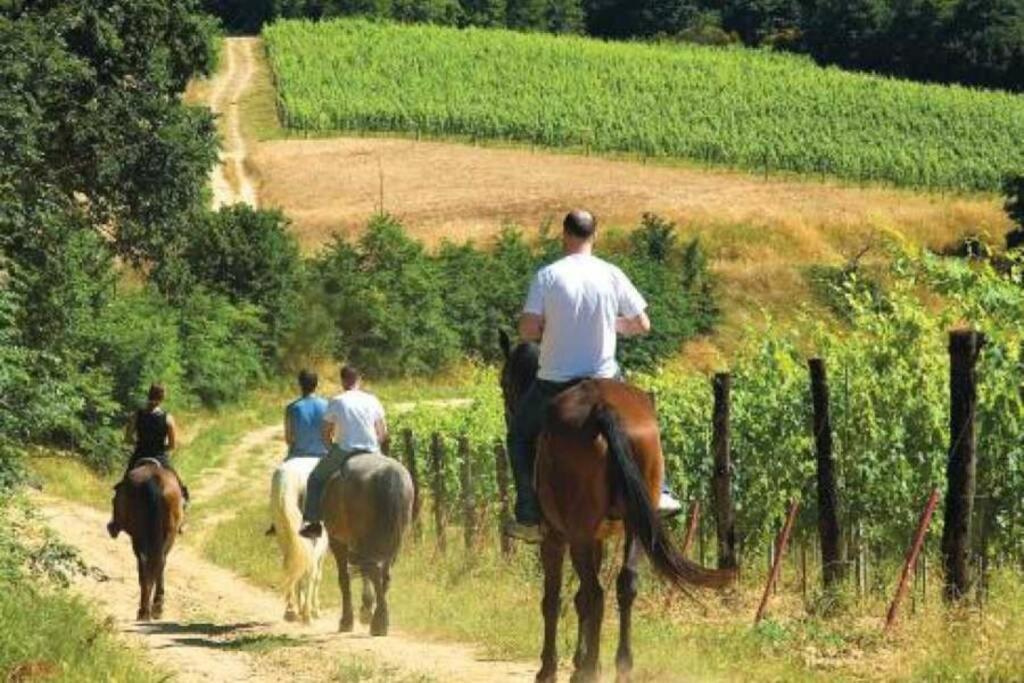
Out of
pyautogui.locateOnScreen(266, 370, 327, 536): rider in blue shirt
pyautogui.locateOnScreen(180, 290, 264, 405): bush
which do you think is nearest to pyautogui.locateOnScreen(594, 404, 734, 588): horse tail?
pyautogui.locateOnScreen(266, 370, 327, 536): rider in blue shirt

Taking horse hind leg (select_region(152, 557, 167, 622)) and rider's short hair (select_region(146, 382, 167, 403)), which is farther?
horse hind leg (select_region(152, 557, 167, 622))

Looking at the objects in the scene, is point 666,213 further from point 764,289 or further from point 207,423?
point 207,423

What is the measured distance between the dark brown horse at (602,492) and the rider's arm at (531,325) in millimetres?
461

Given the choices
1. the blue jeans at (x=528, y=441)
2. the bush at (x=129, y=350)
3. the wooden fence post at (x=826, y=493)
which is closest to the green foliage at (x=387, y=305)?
the bush at (x=129, y=350)

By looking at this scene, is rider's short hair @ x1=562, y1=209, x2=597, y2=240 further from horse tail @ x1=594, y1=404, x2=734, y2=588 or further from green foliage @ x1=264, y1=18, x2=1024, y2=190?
green foliage @ x1=264, y1=18, x2=1024, y2=190

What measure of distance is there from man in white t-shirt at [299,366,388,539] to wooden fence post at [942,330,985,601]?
5454mm

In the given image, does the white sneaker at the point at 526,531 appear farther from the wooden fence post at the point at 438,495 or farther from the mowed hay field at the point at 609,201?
the mowed hay field at the point at 609,201

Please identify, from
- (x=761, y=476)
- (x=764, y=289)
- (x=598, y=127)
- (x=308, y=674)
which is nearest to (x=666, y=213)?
(x=764, y=289)

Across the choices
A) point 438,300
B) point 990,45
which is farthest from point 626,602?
point 990,45

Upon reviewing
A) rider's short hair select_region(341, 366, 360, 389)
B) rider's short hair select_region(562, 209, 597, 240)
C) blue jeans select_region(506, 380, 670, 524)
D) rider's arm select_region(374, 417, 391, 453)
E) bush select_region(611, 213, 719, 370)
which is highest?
rider's short hair select_region(562, 209, 597, 240)

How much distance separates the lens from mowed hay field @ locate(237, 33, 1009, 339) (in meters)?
72.7

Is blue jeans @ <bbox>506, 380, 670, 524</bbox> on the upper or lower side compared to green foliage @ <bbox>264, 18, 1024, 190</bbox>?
upper

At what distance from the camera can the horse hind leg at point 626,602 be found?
36.6ft

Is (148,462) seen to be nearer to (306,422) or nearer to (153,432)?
(153,432)
